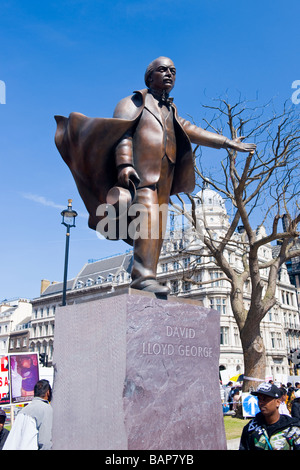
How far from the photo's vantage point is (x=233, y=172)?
1694 cm

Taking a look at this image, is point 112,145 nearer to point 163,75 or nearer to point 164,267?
point 163,75

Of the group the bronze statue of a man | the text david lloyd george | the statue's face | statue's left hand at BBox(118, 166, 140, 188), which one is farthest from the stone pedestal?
the statue's face

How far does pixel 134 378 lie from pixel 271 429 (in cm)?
109

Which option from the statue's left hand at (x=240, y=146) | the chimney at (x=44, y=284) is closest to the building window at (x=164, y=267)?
the chimney at (x=44, y=284)

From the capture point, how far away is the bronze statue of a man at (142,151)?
11.9ft

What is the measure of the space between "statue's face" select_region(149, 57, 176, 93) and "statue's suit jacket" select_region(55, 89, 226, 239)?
Result: 0.49 feet

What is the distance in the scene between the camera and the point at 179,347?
3.31m

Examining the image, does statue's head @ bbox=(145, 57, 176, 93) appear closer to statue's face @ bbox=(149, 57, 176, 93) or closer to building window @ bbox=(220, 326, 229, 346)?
statue's face @ bbox=(149, 57, 176, 93)

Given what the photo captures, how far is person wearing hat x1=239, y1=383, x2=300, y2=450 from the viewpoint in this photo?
285 cm

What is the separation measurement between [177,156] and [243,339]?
12.8m

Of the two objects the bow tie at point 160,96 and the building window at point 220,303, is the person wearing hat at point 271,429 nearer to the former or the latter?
the bow tie at point 160,96

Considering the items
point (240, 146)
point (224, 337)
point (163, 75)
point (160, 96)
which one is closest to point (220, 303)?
point (224, 337)

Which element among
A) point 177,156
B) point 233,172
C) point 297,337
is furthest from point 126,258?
point 177,156
